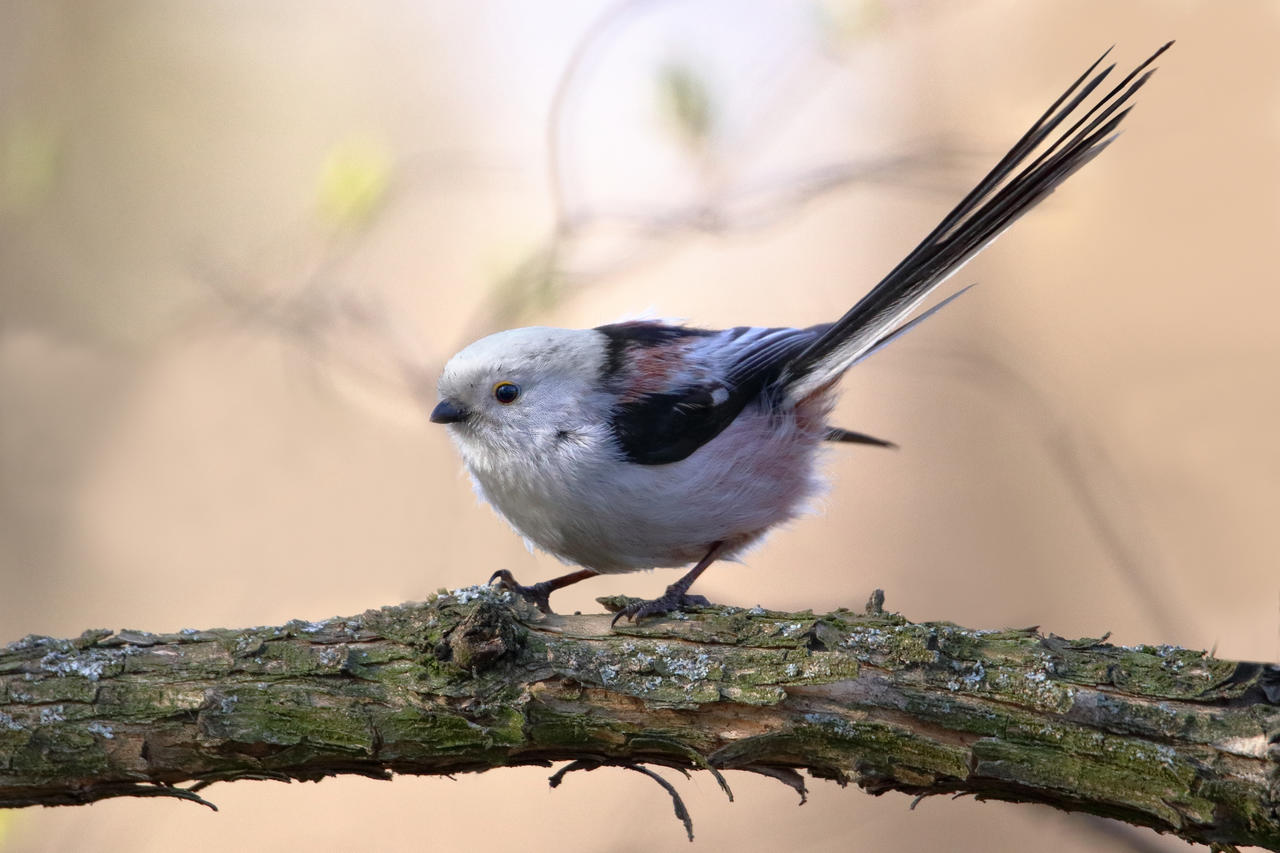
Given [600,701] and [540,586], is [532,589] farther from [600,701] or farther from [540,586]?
[600,701]

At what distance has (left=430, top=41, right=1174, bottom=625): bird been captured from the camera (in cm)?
205

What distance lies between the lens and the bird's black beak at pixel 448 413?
7.09 ft

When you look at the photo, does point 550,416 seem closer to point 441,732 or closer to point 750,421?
point 750,421

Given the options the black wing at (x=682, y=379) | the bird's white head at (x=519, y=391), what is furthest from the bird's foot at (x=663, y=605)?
the bird's white head at (x=519, y=391)

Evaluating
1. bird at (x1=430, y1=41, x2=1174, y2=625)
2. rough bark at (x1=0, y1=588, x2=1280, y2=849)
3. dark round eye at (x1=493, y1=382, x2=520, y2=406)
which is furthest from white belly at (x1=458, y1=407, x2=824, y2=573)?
rough bark at (x1=0, y1=588, x2=1280, y2=849)

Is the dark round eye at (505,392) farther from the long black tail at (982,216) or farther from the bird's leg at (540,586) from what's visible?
the long black tail at (982,216)

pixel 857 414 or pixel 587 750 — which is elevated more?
pixel 857 414

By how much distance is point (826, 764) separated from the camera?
4.94 ft

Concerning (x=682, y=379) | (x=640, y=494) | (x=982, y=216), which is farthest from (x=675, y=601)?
(x=982, y=216)

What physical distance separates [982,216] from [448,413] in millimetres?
1126

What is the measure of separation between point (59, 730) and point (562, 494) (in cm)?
94

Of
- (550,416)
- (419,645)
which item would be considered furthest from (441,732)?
(550,416)

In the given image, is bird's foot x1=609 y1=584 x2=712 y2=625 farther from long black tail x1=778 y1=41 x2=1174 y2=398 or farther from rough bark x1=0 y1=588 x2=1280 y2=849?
long black tail x1=778 y1=41 x2=1174 y2=398

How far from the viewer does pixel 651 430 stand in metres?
2.11
